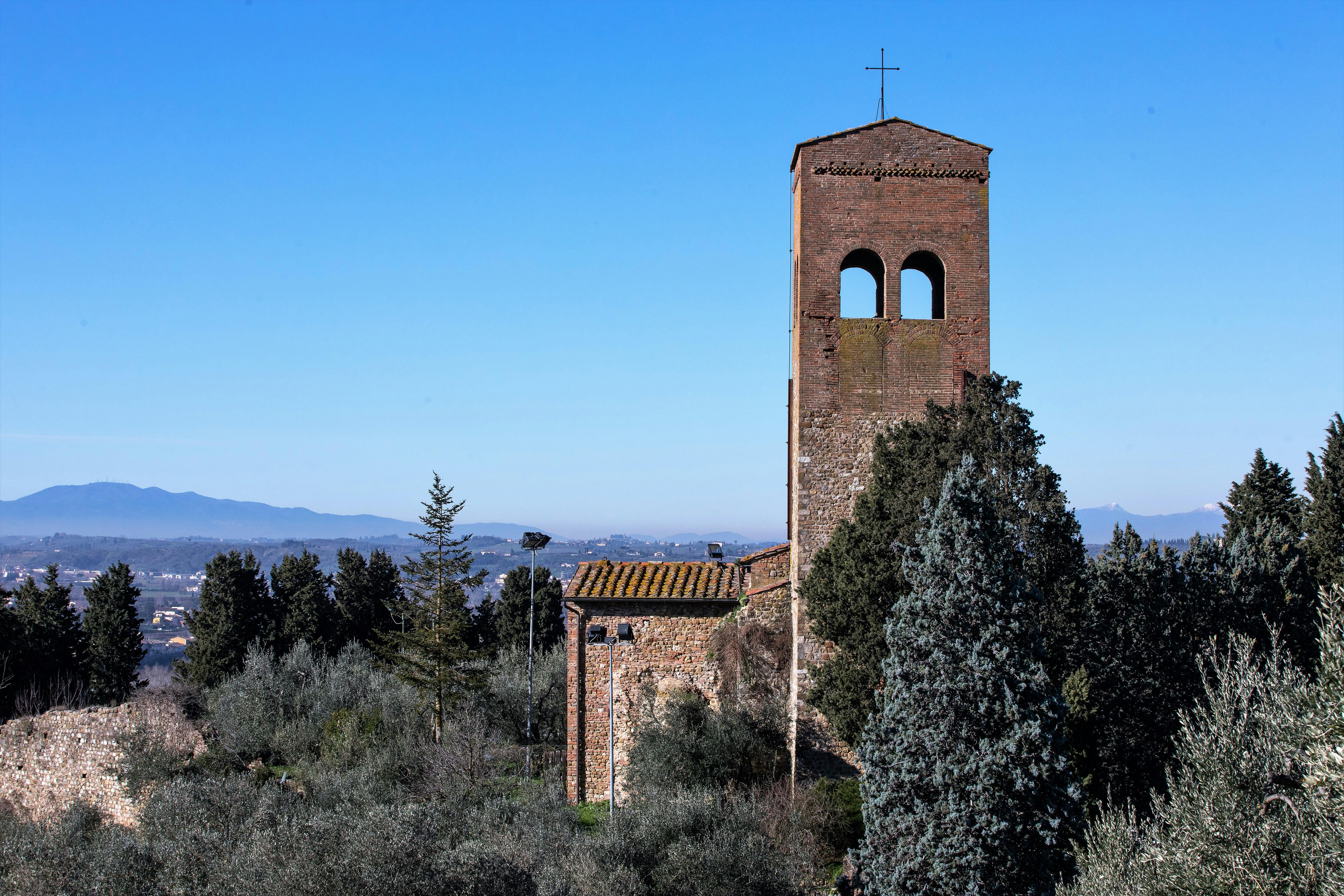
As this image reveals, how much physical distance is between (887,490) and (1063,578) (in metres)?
3.02

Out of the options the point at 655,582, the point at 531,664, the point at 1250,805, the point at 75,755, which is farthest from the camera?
the point at 531,664

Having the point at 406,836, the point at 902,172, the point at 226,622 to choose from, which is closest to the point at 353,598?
the point at 226,622

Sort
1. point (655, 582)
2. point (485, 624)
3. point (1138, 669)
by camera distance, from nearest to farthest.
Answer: point (1138, 669) → point (655, 582) → point (485, 624)

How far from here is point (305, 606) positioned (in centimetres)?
3681

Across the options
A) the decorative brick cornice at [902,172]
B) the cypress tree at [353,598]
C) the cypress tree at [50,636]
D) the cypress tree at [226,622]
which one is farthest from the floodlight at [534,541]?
the cypress tree at [50,636]

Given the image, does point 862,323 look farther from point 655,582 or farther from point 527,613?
point 527,613

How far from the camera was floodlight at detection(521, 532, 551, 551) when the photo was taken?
969 inches

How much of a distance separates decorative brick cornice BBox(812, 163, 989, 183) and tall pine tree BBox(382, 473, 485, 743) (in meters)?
14.2

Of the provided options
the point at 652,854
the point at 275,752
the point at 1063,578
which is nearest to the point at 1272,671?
the point at 1063,578

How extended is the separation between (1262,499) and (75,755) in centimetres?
3137

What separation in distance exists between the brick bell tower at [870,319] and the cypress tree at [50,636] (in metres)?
28.4

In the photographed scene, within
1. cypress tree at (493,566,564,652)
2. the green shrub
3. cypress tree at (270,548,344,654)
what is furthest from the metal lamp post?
cypress tree at (270,548,344,654)

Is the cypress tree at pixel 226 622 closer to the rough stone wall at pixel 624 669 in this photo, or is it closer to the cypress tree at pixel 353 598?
the cypress tree at pixel 353 598

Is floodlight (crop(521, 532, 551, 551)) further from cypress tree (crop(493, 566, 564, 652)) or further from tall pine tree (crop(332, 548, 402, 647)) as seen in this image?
tall pine tree (crop(332, 548, 402, 647))
